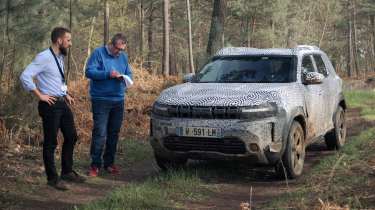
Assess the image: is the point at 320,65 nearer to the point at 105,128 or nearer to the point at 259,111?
the point at 259,111

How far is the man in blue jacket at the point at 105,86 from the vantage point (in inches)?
274

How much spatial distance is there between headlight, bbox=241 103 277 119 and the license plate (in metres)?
0.39

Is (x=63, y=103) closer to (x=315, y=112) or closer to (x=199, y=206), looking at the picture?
(x=199, y=206)

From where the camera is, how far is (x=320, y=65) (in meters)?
8.86

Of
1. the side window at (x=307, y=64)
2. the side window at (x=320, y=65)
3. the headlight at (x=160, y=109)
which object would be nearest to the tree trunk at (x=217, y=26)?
the side window at (x=320, y=65)

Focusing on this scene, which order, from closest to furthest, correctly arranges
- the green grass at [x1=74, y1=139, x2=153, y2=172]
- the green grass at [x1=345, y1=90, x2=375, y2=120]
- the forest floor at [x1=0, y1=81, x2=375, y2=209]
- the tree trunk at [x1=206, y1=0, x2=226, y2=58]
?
the forest floor at [x1=0, y1=81, x2=375, y2=209], the green grass at [x1=74, y1=139, x2=153, y2=172], the tree trunk at [x1=206, y1=0, x2=226, y2=58], the green grass at [x1=345, y1=90, x2=375, y2=120]

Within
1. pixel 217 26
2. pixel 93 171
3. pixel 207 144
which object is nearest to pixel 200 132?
pixel 207 144

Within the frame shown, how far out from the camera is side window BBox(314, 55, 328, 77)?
28.6ft

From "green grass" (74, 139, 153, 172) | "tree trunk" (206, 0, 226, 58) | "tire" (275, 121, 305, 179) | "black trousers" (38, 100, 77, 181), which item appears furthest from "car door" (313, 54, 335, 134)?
"tree trunk" (206, 0, 226, 58)

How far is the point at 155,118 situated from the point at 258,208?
2.11 meters

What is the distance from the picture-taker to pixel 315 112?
308 inches

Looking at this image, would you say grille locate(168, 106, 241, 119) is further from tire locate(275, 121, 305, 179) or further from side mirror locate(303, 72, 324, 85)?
side mirror locate(303, 72, 324, 85)

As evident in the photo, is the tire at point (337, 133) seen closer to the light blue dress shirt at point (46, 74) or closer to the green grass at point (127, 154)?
the green grass at point (127, 154)

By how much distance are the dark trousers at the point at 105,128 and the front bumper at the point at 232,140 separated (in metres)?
0.91
